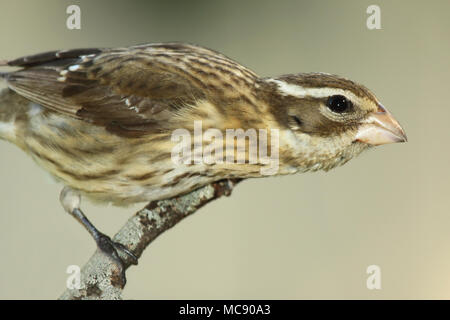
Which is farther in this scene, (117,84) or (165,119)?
(117,84)

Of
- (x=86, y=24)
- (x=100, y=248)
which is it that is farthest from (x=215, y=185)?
(x=86, y=24)

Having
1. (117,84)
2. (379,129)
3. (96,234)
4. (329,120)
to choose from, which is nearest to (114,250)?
(96,234)

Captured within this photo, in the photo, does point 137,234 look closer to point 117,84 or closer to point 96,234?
point 96,234

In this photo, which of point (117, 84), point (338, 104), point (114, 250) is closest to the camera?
point (338, 104)

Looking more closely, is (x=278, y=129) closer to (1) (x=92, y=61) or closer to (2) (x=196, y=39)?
(1) (x=92, y=61)

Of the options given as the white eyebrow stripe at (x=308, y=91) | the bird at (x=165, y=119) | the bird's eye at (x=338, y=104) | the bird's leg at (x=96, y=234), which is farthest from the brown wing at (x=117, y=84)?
the bird's eye at (x=338, y=104)

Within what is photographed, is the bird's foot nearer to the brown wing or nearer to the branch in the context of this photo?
the branch

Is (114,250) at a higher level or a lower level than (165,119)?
lower
